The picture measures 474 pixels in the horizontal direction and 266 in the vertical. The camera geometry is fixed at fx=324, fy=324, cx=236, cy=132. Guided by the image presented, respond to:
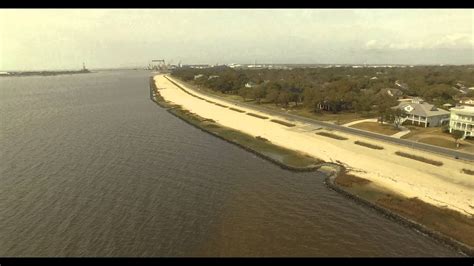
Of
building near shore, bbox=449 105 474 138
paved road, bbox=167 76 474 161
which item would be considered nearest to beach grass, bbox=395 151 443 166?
paved road, bbox=167 76 474 161

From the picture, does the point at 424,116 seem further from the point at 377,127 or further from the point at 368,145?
the point at 368,145

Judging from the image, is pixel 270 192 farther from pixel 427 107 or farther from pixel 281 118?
pixel 427 107

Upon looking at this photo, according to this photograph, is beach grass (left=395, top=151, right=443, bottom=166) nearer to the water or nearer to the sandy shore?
the sandy shore

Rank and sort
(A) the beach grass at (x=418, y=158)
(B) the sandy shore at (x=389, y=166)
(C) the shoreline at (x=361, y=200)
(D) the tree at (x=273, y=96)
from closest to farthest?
(C) the shoreline at (x=361, y=200) < (B) the sandy shore at (x=389, y=166) < (A) the beach grass at (x=418, y=158) < (D) the tree at (x=273, y=96)

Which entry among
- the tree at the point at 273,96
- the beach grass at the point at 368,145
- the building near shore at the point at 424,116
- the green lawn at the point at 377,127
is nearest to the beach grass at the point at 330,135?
the beach grass at the point at 368,145

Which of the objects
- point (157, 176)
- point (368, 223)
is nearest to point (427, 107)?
point (368, 223)

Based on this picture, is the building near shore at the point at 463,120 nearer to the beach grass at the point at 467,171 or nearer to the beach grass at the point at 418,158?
the beach grass at the point at 418,158

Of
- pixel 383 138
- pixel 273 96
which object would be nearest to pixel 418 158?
pixel 383 138
